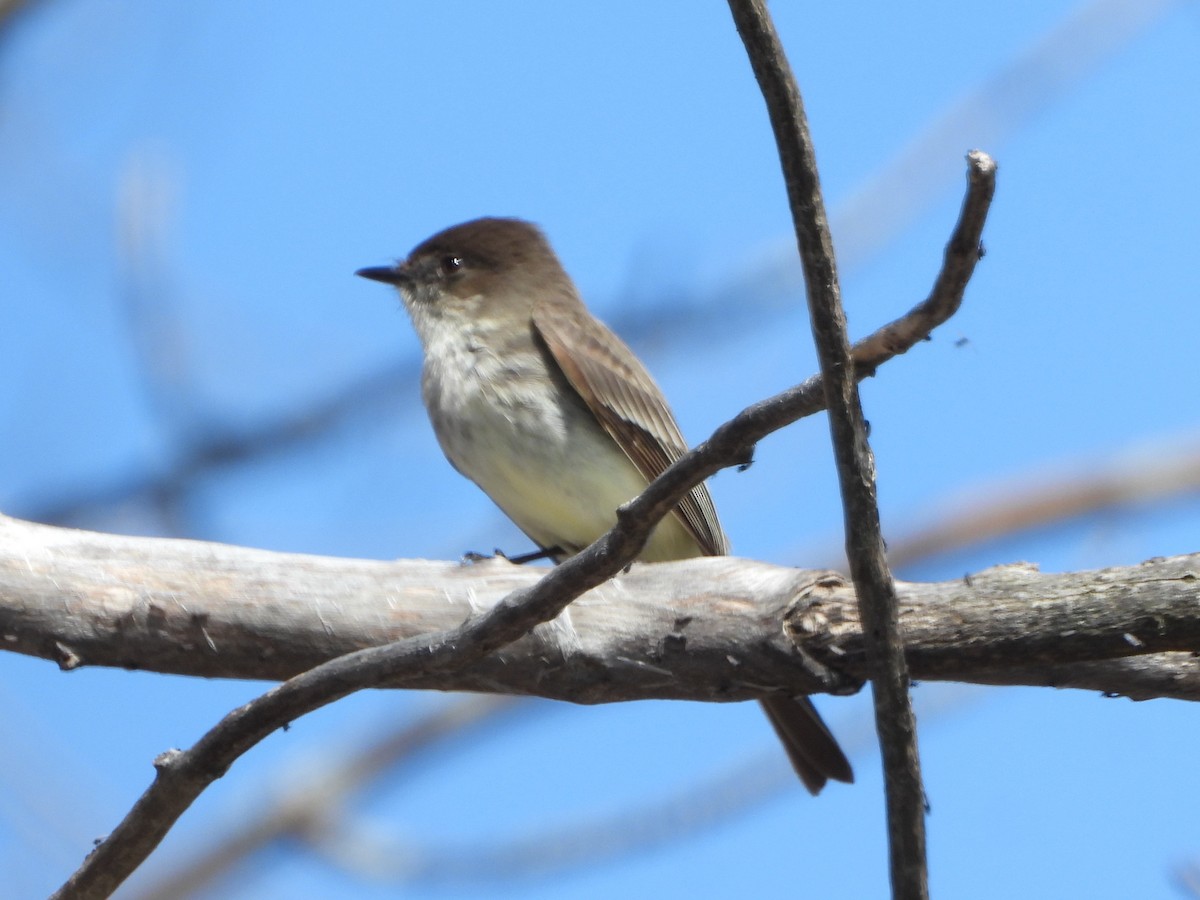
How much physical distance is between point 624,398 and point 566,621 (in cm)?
180

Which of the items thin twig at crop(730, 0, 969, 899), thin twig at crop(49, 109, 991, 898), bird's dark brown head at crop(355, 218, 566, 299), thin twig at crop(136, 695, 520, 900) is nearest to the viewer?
thin twig at crop(730, 0, 969, 899)

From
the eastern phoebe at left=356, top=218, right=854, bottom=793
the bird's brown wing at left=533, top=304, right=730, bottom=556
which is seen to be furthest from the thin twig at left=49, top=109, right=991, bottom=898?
the bird's brown wing at left=533, top=304, right=730, bottom=556

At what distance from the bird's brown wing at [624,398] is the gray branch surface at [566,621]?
4.21 ft

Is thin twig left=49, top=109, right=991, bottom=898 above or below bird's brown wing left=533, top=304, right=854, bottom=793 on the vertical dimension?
below

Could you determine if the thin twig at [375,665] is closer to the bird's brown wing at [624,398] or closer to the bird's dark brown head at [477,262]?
the bird's brown wing at [624,398]

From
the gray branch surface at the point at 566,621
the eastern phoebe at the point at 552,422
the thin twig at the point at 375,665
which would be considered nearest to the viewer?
the thin twig at the point at 375,665

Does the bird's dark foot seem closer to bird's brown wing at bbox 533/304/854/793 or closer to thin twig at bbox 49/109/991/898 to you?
bird's brown wing at bbox 533/304/854/793

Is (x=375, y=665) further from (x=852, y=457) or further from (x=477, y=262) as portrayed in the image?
(x=477, y=262)

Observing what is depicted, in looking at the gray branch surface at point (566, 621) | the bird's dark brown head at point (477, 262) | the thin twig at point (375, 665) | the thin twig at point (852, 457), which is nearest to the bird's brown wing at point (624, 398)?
the bird's dark brown head at point (477, 262)

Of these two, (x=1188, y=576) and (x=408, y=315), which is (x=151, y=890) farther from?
(x=1188, y=576)

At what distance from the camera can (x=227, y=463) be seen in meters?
6.81

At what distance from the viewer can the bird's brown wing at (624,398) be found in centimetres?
518

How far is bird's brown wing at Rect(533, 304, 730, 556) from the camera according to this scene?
17.0 feet

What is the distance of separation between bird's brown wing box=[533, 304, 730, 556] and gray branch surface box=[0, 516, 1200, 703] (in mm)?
1284
